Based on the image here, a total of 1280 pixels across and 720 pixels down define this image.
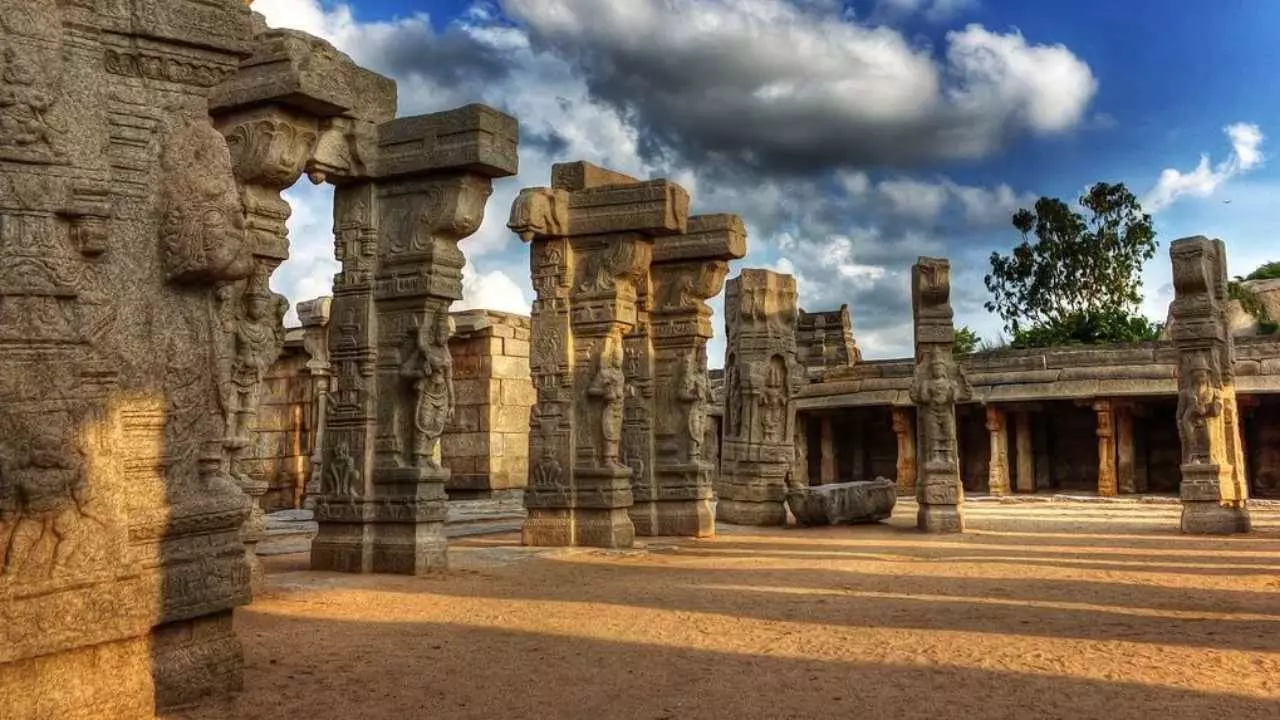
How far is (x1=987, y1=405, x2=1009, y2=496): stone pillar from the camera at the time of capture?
87.4 feet

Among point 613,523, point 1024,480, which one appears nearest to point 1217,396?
point 613,523

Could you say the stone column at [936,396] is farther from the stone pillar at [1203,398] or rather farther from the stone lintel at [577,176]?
the stone lintel at [577,176]

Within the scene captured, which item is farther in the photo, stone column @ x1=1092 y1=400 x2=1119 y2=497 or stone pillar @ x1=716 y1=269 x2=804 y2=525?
stone column @ x1=1092 y1=400 x2=1119 y2=497

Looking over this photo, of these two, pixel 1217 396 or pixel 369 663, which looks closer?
pixel 369 663

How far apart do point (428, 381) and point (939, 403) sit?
9.43m

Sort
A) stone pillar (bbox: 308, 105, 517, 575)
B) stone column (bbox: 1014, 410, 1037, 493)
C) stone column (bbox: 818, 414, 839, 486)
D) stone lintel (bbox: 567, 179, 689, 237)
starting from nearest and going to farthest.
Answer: stone pillar (bbox: 308, 105, 517, 575), stone lintel (bbox: 567, 179, 689, 237), stone column (bbox: 1014, 410, 1037, 493), stone column (bbox: 818, 414, 839, 486)

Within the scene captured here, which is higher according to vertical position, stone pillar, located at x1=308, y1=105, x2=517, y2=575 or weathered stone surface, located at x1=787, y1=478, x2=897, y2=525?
stone pillar, located at x1=308, y1=105, x2=517, y2=575

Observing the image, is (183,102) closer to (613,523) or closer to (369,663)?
(369,663)

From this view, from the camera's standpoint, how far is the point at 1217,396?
54.3ft

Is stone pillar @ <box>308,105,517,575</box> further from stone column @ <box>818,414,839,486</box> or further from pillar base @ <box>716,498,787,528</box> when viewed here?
stone column @ <box>818,414,839,486</box>

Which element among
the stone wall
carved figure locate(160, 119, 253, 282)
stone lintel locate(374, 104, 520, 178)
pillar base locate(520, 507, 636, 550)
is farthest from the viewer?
the stone wall

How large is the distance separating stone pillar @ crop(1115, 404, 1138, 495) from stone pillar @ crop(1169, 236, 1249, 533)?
883 centimetres

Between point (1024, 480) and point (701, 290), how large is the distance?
48.6 ft

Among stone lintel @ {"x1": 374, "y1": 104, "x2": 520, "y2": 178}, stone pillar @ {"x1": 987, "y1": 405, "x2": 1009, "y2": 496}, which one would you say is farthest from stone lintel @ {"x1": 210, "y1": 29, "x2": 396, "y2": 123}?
stone pillar @ {"x1": 987, "y1": 405, "x2": 1009, "y2": 496}
